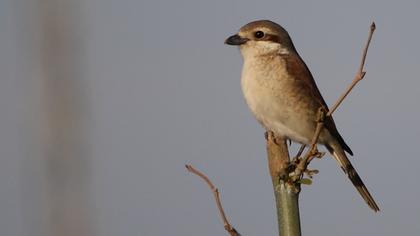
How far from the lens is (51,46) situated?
1.93m

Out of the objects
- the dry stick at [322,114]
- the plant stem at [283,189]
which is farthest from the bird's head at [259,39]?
the dry stick at [322,114]

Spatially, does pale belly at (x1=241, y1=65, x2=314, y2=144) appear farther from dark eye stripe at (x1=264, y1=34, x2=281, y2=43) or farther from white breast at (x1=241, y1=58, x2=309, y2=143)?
dark eye stripe at (x1=264, y1=34, x2=281, y2=43)

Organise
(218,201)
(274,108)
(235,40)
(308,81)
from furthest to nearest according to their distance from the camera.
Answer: (235,40) < (308,81) < (274,108) < (218,201)

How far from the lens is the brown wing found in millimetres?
4965

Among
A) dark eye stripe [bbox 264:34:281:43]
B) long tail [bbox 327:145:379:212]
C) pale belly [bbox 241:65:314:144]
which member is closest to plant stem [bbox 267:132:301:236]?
pale belly [bbox 241:65:314:144]

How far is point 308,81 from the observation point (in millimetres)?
5000

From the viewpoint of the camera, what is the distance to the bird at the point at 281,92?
→ 4.82 meters

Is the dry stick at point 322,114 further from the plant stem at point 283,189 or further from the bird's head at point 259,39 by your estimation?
the bird's head at point 259,39

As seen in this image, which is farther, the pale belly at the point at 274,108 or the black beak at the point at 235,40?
the black beak at the point at 235,40

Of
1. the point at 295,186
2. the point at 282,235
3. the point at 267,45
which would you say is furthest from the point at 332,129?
the point at 282,235

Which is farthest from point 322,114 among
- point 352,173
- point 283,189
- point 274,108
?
point 352,173

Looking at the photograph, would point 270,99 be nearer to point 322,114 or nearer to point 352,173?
point 352,173

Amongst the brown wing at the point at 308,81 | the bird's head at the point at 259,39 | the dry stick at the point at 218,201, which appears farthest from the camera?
the bird's head at the point at 259,39

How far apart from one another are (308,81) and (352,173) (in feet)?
2.54
